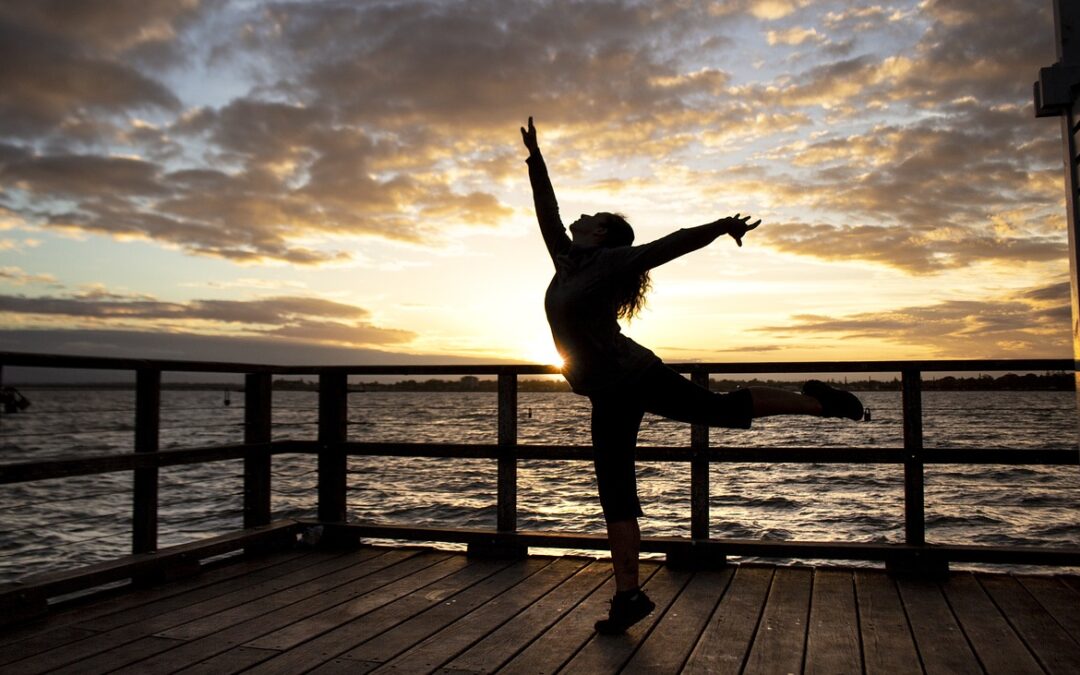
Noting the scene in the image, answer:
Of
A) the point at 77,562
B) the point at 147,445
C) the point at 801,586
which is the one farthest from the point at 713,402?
the point at 77,562

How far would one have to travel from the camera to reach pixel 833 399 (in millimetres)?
3553

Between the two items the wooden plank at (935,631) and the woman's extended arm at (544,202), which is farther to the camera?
the woman's extended arm at (544,202)

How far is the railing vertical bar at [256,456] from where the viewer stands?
16.8 feet

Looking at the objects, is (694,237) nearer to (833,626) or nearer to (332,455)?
(833,626)

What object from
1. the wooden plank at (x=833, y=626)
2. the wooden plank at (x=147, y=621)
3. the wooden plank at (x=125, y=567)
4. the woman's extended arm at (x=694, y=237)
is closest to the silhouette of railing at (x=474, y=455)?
the wooden plank at (x=125, y=567)

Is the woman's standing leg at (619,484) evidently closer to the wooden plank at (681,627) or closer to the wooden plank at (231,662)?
the wooden plank at (681,627)

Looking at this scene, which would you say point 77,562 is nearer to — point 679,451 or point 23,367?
point 23,367

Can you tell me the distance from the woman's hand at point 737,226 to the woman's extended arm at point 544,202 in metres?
0.88

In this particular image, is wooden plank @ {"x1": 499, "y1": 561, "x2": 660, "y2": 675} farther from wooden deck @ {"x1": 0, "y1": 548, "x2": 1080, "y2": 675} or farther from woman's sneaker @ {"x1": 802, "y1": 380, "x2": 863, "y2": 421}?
woman's sneaker @ {"x1": 802, "y1": 380, "x2": 863, "y2": 421}

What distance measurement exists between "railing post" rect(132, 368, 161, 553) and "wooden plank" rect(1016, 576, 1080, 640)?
4.35 meters

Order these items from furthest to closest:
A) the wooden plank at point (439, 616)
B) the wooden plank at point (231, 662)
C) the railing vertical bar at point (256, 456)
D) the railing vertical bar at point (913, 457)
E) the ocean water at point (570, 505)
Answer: the ocean water at point (570, 505), the railing vertical bar at point (256, 456), the railing vertical bar at point (913, 457), the wooden plank at point (439, 616), the wooden plank at point (231, 662)

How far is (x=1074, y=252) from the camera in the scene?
3.53 meters

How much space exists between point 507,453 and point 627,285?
6.24 feet

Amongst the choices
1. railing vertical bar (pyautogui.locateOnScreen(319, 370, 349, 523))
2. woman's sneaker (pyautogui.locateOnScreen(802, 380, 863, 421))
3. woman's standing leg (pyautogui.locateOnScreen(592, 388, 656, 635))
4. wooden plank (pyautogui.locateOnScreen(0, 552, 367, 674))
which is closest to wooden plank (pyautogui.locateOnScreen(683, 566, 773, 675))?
woman's standing leg (pyautogui.locateOnScreen(592, 388, 656, 635))
